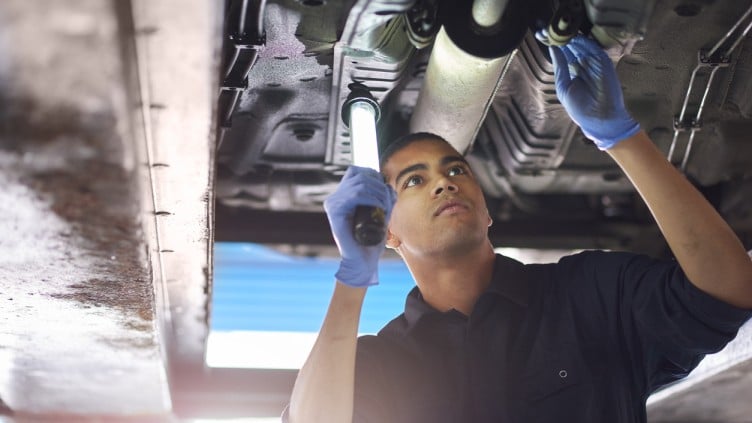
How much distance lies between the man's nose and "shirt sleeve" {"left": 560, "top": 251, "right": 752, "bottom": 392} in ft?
0.93

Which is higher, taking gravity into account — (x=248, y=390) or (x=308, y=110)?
(x=308, y=110)

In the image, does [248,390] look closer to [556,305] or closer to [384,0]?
[556,305]

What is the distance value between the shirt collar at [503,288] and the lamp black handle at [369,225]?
45 cm

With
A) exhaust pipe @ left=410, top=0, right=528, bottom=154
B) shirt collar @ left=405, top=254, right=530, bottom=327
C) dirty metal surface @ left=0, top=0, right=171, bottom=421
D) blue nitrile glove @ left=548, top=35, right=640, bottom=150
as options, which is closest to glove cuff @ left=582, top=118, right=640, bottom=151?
blue nitrile glove @ left=548, top=35, right=640, bottom=150

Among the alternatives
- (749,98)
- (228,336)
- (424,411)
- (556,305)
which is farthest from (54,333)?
(749,98)

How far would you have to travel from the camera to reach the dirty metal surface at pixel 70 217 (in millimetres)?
1111

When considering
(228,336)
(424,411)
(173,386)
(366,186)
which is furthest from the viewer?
(228,336)

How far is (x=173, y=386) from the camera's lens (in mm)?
2354

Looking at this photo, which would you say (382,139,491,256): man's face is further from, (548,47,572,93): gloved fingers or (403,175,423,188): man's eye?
(548,47,572,93): gloved fingers

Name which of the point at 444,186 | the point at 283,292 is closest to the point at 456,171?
the point at 444,186

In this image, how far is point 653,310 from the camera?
1593mm

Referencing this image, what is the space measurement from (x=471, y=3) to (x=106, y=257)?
0.77 metres

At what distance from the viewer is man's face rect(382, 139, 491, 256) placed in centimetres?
187

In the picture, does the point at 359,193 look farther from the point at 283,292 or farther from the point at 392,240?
the point at 283,292
